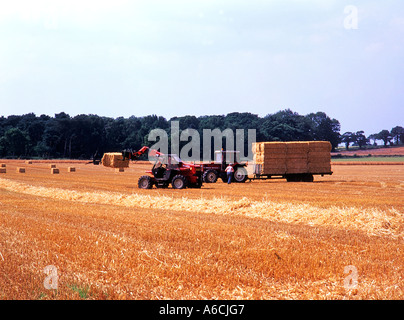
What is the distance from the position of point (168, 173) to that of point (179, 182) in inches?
32.2

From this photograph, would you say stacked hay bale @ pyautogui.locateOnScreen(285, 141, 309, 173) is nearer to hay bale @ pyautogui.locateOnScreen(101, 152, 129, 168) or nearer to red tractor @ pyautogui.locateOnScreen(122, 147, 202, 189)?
red tractor @ pyautogui.locateOnScreen(122, 147, 202, 189)

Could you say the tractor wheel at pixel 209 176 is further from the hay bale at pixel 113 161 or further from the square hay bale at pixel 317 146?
the hay bale at pixel 113 161

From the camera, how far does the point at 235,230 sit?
429 inches

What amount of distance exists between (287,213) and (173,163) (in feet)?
43.7

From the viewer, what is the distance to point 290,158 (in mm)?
33406

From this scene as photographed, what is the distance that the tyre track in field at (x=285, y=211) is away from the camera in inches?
464

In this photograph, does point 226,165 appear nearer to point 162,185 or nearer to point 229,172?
point 229,172

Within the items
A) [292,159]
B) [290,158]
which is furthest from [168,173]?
[292,159]

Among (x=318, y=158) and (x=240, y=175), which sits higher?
(x=318, y=158)

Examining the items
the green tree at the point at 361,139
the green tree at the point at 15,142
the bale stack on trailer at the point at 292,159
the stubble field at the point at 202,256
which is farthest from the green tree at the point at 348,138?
the stubble field at the point at 202,256

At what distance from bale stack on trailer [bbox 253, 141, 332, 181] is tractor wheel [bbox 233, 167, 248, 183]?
111cm

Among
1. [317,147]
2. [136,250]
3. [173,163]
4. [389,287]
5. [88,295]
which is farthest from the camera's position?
[317,147]
